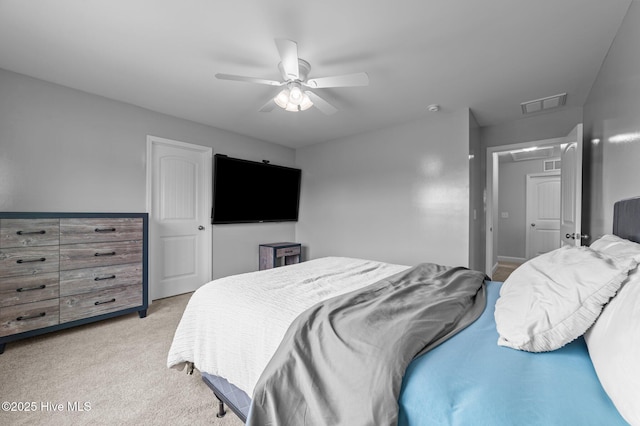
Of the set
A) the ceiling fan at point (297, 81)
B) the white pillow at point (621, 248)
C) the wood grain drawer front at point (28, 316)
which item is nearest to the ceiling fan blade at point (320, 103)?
the ceiling fan at point (297, 81)

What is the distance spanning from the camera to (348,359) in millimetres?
966

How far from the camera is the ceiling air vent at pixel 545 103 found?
297 cm

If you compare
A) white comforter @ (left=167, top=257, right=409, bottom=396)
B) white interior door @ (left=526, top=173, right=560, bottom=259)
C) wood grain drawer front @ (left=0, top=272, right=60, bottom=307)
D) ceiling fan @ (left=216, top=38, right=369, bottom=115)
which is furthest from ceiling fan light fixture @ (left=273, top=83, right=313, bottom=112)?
white interior door @ (left=526, top=173, right=560, bottom=259)

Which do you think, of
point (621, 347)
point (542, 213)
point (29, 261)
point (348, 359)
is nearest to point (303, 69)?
point (348, 359)

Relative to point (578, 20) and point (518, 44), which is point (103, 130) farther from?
point (578, 20)

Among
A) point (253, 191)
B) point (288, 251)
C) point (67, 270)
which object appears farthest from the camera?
point (288, 251)

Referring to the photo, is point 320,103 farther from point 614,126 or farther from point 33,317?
point 33,317

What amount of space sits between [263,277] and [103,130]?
9.03 feet

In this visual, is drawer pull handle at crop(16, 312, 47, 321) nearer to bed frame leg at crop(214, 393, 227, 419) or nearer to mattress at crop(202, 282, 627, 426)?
bed frame leg at crop(214, 393, 227, 419)

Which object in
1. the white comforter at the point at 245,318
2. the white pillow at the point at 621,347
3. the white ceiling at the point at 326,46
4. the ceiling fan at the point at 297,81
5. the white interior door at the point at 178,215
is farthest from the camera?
the white interior door at the point at 178,215

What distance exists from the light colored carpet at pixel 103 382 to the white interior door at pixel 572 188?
339 centimetres

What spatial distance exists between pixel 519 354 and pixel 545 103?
3393mm

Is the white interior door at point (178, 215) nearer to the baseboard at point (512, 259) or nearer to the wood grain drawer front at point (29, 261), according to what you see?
the wood grain drawer front at point (29, 261)

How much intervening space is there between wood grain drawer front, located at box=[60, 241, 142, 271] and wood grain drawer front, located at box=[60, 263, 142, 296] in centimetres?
5
